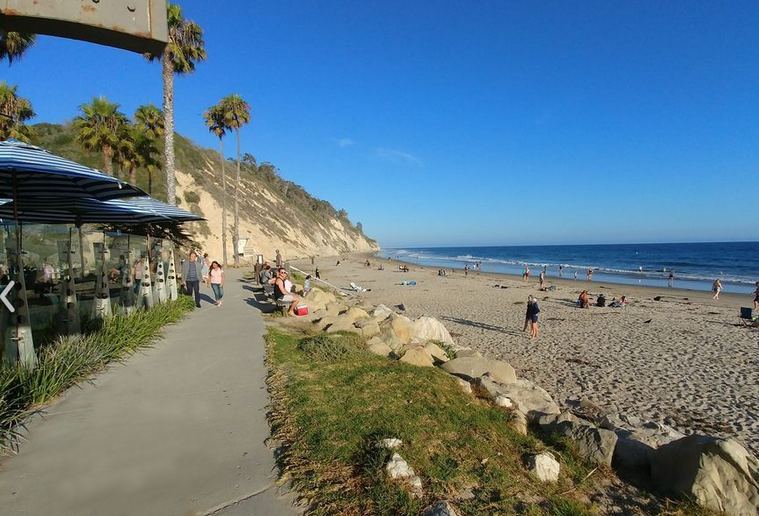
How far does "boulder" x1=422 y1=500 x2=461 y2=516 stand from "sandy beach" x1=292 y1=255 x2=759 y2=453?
668 cm

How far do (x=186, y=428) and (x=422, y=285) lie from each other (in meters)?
30.6

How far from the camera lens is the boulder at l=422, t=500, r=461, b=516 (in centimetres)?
297

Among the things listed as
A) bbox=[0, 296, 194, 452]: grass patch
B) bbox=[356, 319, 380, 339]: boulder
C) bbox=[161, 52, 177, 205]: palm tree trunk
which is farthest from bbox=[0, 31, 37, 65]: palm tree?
bbox=[356, 319, 380, 339]: boulder

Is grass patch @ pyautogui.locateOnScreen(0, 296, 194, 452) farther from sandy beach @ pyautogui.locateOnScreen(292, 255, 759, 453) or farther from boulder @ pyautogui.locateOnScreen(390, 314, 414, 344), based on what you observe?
sandy beach @ pyautogui.locateOnScreen(292, 255, 759, 453)

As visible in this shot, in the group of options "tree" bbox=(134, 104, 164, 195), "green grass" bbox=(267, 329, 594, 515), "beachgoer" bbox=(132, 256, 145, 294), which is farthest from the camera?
"tree" bbox=(134, 104, 164, 195)

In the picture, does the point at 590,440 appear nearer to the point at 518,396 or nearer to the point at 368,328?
the point at 518,396

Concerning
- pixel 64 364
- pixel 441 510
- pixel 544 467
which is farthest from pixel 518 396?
pixel 64 364

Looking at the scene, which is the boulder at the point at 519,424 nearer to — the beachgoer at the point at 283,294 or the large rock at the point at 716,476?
the large rock at the point at 716,476

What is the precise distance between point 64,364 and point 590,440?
678cm

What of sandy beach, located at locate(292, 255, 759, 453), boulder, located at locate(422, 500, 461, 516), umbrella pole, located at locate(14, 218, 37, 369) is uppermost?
umbrella pole, located at locate(14, 218, 37, 369)

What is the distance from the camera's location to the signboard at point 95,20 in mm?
1743

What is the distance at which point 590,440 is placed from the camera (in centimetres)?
466

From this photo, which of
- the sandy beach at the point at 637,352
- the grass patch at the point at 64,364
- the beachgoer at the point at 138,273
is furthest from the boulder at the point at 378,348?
the beachgoer at the point at 138,273

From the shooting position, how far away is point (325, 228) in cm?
9406
